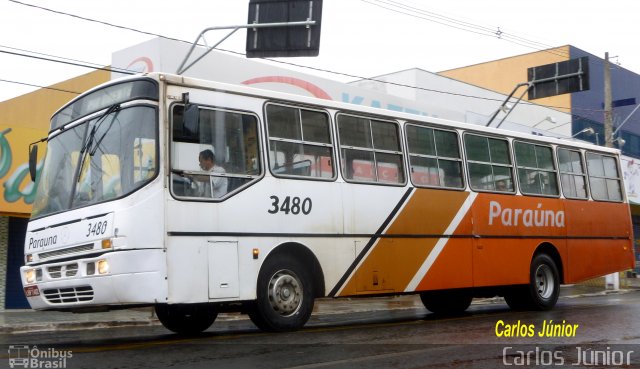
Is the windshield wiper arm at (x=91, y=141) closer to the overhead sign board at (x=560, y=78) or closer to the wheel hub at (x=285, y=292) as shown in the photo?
the wheel hub at (x=285, y=292)

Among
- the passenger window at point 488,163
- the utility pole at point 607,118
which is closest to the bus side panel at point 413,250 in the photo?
the passenger window at point 488,163

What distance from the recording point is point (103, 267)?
27.6 ft

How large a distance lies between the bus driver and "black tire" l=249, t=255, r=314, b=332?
3.70 ft

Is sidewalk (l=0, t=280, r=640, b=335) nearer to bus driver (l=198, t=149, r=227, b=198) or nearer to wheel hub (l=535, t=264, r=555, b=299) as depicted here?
wheel hub (l=535, t=264, r=555, b=299)

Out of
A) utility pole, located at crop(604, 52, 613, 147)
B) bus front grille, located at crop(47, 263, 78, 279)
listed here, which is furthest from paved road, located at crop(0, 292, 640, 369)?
utility pole, located at crop(604, 52, 613, 147)

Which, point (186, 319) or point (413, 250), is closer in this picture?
point (186, 319)

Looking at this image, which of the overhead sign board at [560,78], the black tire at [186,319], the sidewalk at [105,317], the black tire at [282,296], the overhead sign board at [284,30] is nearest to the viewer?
the black tire at [282,296]

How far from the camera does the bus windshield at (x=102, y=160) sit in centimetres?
870

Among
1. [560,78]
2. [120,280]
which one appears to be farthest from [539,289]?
[560,78]

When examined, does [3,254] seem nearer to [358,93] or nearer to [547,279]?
[358,93]

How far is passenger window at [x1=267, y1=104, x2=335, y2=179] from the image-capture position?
32.7 ft

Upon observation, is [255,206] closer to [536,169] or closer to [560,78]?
[536,169]

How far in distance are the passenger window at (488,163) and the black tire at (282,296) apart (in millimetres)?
4182

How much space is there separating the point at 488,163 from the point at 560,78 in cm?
1210
